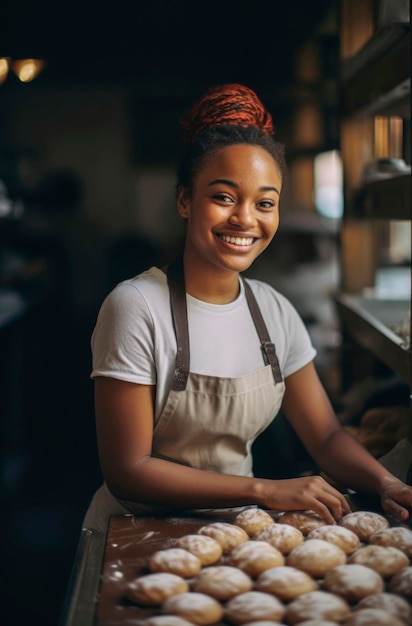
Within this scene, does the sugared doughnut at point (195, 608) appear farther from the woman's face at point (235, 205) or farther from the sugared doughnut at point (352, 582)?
the woman's face at point (235, 205)

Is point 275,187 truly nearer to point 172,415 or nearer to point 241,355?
point 241,355

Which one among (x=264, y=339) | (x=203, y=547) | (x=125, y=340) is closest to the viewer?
(x=203, y=547)

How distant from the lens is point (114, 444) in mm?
1545

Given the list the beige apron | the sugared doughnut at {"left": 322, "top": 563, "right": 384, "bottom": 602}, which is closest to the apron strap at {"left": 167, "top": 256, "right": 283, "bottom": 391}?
the beige apron

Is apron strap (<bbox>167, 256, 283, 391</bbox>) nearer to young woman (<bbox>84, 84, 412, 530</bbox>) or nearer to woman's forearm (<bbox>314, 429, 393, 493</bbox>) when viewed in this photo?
young woman (<bbox>84, 84, 412, 530</bbox>)

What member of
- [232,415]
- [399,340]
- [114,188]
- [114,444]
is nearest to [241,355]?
[232,415]

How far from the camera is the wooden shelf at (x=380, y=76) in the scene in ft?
6.31

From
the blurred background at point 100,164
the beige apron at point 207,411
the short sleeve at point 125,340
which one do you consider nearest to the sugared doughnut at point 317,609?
the beige apron at point 207,411

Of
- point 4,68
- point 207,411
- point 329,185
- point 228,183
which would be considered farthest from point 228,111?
point 329,185

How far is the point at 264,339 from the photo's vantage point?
5.73 feet

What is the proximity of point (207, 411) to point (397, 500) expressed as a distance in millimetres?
402

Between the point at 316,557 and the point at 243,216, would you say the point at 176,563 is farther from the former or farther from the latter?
the point at 243,216

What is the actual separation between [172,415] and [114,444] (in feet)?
0.46

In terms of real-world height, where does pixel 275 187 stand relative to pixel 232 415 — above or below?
above
